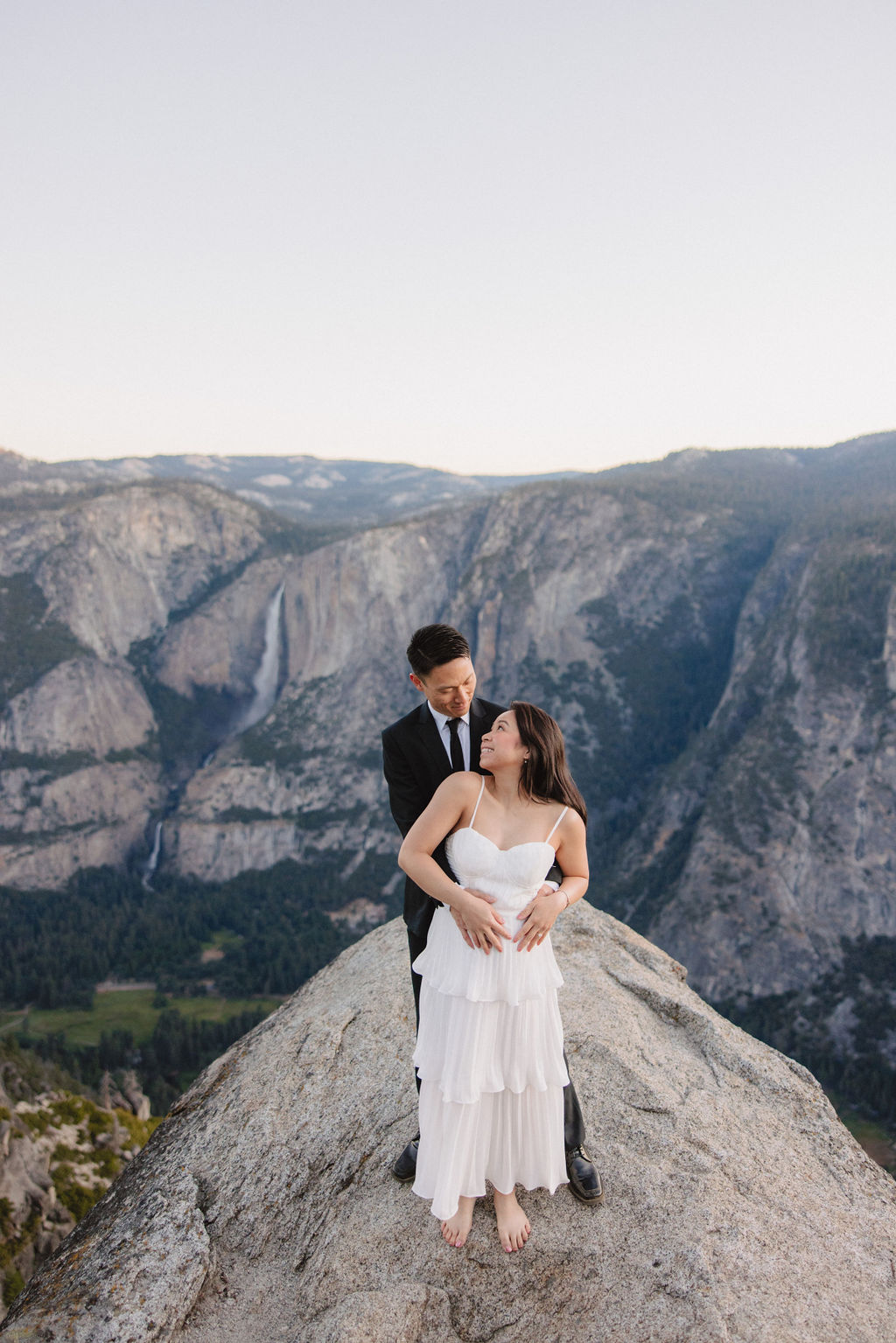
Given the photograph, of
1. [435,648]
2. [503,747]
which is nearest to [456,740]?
[503,747]

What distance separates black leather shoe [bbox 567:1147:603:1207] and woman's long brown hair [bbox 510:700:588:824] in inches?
117

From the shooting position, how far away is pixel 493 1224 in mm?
5254

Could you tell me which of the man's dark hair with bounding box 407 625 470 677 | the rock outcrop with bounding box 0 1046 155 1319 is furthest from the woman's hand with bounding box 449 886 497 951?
the rock outcrop with bounding box 0 1046 155 1319

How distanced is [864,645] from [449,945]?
87.9 m

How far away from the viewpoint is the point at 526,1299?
482 centimetres

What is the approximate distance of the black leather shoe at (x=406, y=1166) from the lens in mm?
5773

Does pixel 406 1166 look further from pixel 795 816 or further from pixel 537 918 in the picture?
pixel 795 816

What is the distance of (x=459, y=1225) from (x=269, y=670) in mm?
136997

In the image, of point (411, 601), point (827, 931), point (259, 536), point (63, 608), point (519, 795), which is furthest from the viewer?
point (259, 536)

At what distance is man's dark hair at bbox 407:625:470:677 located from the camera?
466 cm

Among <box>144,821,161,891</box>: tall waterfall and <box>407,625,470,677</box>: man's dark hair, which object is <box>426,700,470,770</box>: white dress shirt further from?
<box>144,821,161,891</box>: tall waterfall

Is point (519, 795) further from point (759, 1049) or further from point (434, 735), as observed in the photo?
→ point (759, 1049)

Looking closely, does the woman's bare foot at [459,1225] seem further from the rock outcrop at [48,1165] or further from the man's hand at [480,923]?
the rock outcrop at [48,1165]

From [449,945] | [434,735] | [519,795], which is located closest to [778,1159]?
[449,945]
